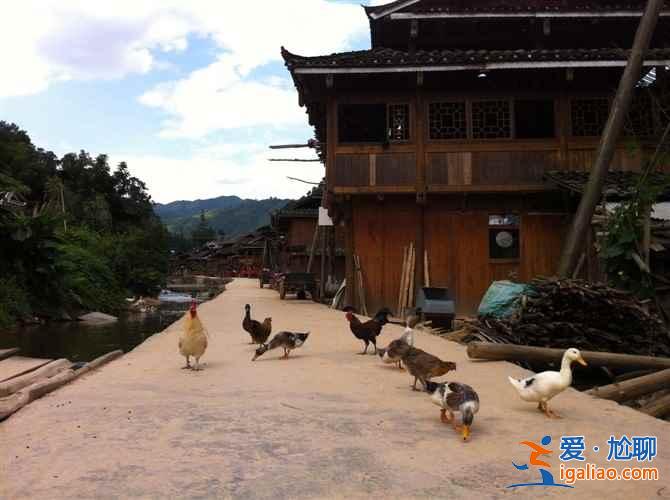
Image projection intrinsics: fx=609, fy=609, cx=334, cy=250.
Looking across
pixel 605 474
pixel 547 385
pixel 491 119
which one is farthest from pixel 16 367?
pixel 491 119

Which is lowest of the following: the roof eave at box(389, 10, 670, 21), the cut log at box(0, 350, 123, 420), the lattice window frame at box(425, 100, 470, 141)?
the cut log at box(0, 350, 123, 420)

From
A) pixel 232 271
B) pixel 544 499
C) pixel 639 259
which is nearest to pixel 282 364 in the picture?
pixel 544 499

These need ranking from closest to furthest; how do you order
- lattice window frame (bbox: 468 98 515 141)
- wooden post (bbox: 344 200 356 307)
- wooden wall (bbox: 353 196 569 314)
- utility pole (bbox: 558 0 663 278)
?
utility pole (bbox: 558 0 663 278) < lattice window frame (bbox: 468 98 515 141) < wooden wall (bbox: 353 196 569 314) < wooden post (bbox: 344 200 356 307)

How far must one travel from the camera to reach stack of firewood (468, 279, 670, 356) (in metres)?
8.39

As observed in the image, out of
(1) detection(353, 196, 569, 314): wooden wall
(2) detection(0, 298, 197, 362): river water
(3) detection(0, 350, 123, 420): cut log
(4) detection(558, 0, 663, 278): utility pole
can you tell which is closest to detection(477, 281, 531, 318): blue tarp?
(4) detection(558, 0, 663, 278): utility pole

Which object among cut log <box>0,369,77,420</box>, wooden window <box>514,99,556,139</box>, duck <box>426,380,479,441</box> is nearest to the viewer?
duck <box>426,380,479,441</box>

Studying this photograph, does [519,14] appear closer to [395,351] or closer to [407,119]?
[407,119]

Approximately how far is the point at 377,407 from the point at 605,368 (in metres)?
4.20

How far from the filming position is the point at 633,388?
6598mm

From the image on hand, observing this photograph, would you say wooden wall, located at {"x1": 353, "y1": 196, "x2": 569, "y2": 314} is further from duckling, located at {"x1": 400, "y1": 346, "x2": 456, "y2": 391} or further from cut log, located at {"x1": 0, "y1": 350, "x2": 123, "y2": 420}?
cut log, located at {"x1": 0, "y1": 350, "x2": 123, "y2": 420}

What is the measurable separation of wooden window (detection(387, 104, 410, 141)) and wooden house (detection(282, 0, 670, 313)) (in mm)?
24

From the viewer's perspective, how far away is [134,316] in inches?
930

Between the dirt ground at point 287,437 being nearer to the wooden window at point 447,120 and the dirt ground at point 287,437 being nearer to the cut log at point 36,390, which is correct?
the cut log at point 36,390

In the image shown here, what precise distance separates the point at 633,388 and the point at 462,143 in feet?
27.0
